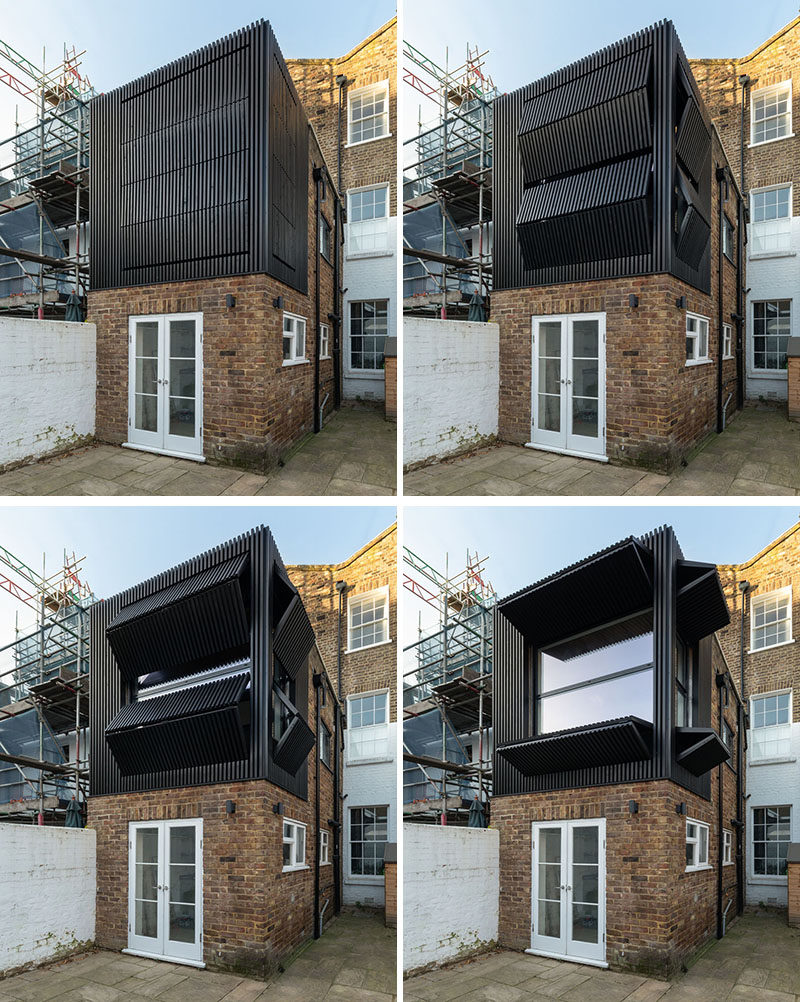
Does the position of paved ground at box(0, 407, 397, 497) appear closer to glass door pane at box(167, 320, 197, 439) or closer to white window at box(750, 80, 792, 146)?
glass door pane at box(167, 320, 197, 439)

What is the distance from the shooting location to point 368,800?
12523 millimetres

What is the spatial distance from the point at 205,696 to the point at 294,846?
2457 mm

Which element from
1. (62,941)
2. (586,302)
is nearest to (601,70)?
(586,302)

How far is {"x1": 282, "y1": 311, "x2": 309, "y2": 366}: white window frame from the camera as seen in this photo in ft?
33.1

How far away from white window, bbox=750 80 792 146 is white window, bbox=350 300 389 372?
27.1 ft

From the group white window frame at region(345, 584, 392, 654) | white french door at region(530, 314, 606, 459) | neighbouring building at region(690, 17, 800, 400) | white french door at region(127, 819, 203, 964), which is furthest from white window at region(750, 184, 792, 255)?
white french door at region(127, 819, 203, 964)

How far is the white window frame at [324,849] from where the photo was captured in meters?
10.7

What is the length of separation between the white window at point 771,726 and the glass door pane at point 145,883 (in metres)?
10.6

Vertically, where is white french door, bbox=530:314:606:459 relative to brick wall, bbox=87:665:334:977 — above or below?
above

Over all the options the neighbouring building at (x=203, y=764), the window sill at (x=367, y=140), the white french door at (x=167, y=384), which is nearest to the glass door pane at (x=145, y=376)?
the white french door at (x=167, y=384)

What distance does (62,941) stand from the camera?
7.56 metres

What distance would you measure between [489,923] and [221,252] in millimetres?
8441

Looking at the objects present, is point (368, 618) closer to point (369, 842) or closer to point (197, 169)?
point (369, 842)

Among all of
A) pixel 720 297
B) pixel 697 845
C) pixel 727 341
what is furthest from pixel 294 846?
pixel 727 341
